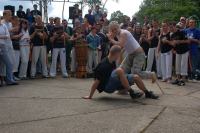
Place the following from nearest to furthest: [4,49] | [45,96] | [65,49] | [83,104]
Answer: [83,104] < [45,96] < [4,49] < [65,49]

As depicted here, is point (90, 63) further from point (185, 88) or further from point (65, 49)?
point (185, 88)

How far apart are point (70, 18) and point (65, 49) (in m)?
4.34

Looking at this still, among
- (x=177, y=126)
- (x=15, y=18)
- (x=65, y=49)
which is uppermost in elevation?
(x=15, y=18)

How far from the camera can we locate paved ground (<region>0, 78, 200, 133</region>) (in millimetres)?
7207

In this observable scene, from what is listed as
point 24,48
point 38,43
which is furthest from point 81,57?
point 24,48

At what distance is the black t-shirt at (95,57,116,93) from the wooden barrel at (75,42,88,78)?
16.6 ft

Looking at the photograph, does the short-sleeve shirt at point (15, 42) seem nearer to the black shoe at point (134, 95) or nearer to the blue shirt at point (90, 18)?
the black shoe at point (134, 95)

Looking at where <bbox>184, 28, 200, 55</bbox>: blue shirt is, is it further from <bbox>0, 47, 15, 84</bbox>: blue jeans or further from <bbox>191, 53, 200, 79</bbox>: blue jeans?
<bbox>0, 47, 15, 84</bbox>: blue jeans

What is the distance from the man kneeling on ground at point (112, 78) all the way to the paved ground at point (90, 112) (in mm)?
230

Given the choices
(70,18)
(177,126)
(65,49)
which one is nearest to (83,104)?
(177,126)

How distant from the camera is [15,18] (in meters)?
13.1

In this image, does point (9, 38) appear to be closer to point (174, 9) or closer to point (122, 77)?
point (122, 77)

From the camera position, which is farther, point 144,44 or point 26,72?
point 144,44

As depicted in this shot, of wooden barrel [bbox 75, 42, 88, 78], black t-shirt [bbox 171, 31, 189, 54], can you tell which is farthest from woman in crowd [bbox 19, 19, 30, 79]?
black t-shirt [bbox 171, 31, 189, 54]
